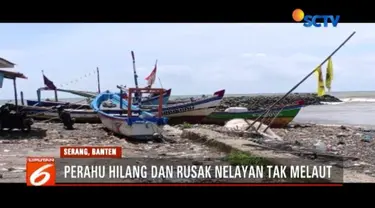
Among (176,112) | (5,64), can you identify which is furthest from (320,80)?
(176,112)

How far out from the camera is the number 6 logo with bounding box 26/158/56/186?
378 cm

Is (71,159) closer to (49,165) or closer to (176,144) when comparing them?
(49,165)

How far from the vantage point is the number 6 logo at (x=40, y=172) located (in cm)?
Answer: 378

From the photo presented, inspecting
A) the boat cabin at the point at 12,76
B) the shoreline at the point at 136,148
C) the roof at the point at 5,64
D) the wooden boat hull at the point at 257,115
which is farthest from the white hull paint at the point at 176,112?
the roof at the point at 5,64

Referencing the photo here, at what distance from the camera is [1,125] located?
968 cm

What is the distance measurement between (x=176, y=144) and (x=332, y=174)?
5.00 metres

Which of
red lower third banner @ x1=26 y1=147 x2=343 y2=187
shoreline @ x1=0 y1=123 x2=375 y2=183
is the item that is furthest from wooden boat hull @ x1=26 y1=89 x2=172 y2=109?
red lower third banner @ x1=26 y1=147 x2=343 y2=187

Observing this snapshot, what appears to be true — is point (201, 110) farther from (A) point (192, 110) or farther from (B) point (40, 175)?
(B) point (40, 175)

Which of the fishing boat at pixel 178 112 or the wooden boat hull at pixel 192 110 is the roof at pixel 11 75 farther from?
the wooden boat hull at pixel 192 110

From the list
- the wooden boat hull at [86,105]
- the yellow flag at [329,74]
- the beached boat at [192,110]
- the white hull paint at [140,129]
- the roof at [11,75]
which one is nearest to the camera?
the yellow flag at [329,74]
